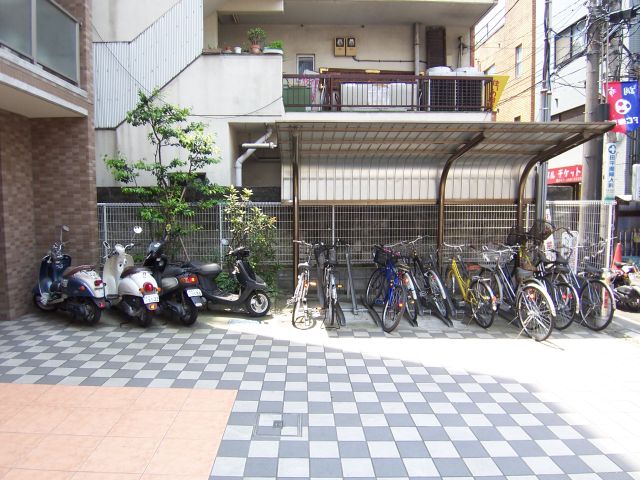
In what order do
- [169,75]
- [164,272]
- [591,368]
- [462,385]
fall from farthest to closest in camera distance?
[169,75], [164,272], [591,368], [462,385]

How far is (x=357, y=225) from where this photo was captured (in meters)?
8.59

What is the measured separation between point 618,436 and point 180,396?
3.69 m

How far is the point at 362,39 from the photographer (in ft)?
40.9

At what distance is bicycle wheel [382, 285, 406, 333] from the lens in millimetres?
6352

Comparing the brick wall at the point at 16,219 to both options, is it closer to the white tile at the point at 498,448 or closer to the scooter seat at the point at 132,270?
the scooter seat at the point at 132,270

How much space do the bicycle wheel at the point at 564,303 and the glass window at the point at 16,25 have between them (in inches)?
305

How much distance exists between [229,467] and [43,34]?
6.30m

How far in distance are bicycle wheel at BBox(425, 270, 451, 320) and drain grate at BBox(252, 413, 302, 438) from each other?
11.9 ft

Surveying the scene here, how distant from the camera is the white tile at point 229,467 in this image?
10.2ft

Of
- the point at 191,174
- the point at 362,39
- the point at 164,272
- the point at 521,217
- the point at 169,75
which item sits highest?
the point at 362,39

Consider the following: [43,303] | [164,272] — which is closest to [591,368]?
[164,272]

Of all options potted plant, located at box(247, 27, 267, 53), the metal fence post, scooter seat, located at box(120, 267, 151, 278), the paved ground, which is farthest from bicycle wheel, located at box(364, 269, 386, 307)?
potted plant, located at box(247, 27, 267, 53)

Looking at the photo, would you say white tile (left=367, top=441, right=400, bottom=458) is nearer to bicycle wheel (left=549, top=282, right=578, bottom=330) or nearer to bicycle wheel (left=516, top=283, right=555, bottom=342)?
bicycle wheel (left=516, top=283, right=555, bottom=342)

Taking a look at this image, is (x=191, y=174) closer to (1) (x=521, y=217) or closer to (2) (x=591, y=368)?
(1) (x=521, y=217)
